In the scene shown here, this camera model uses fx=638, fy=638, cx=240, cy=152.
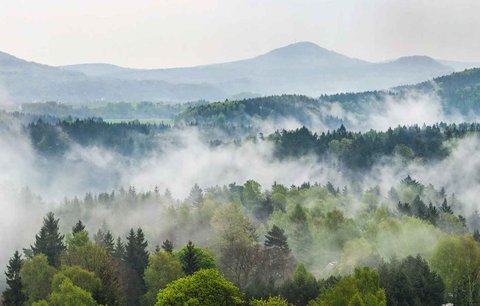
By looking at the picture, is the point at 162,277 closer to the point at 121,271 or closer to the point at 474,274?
the point at 121,271

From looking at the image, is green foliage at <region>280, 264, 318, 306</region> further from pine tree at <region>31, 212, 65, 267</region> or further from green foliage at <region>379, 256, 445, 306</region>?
pine tree at <region>31, 212, 65, 267</region>

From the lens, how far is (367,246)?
409ft

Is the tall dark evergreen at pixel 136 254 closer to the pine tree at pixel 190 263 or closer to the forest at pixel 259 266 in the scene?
the forest at pixel 259 266

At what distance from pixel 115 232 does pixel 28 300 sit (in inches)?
3779

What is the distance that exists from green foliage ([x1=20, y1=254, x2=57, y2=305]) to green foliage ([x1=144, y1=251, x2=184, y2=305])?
52.2 ft

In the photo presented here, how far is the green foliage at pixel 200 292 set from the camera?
77625 mm

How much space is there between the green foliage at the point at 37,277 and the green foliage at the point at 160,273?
52.2 ft

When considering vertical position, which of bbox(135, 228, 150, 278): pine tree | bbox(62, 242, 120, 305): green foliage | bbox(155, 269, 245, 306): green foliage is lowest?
bbox(135, 228, 150, 278): pine tree

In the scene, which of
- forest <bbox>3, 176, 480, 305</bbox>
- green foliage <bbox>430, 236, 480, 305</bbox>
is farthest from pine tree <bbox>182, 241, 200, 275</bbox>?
green foliage <bbox>430, 236, 480, 305</bbox>

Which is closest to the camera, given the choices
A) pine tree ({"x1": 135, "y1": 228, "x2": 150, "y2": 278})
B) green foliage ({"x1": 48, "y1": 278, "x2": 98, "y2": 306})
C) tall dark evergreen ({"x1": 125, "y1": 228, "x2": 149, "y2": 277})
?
green foliage ({"x1": 48, "y1": 278, "x2": 98, "y2": 306})

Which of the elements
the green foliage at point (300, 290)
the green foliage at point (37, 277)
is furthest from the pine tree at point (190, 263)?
the green foliage at point (37, 277)

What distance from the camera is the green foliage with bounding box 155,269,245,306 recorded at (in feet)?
255

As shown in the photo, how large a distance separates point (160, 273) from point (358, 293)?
41.6 m

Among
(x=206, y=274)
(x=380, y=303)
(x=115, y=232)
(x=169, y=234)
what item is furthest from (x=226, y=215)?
(x=380, y=303)
